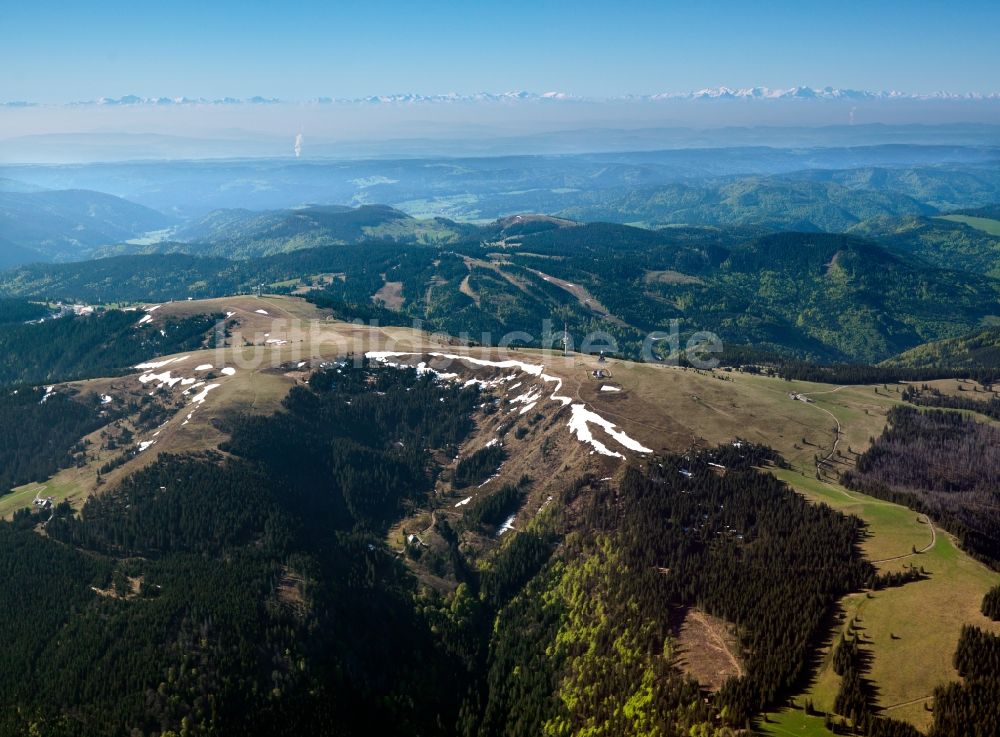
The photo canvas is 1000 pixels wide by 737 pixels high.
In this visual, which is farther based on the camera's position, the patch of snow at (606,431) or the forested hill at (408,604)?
the patch of snow at (606,431)

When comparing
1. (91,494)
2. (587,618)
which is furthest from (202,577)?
(587,618)

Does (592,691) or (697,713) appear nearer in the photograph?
(697,713)

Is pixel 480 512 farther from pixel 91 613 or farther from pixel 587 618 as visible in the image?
pixel 91 613

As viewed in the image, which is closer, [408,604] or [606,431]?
[408,604]

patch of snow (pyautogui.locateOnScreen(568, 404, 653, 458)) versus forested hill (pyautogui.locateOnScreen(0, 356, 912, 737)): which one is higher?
patch of snow (pyautogui.locateOnScreen(568, 404, 653, 458))

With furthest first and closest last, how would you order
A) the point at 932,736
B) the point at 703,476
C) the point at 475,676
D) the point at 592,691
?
the point at 703,476
the point at 475,676
the point at 592,691
the point at 932,736

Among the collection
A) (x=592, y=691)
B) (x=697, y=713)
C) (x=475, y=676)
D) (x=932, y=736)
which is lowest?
(x=475, y=676)

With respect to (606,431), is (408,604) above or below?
below

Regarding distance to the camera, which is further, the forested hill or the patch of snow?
the patch of snow

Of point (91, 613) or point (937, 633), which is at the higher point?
point (937, 633)

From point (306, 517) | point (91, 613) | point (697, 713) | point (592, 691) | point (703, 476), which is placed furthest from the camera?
point (306, 517)

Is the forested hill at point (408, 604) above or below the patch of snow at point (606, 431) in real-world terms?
below
